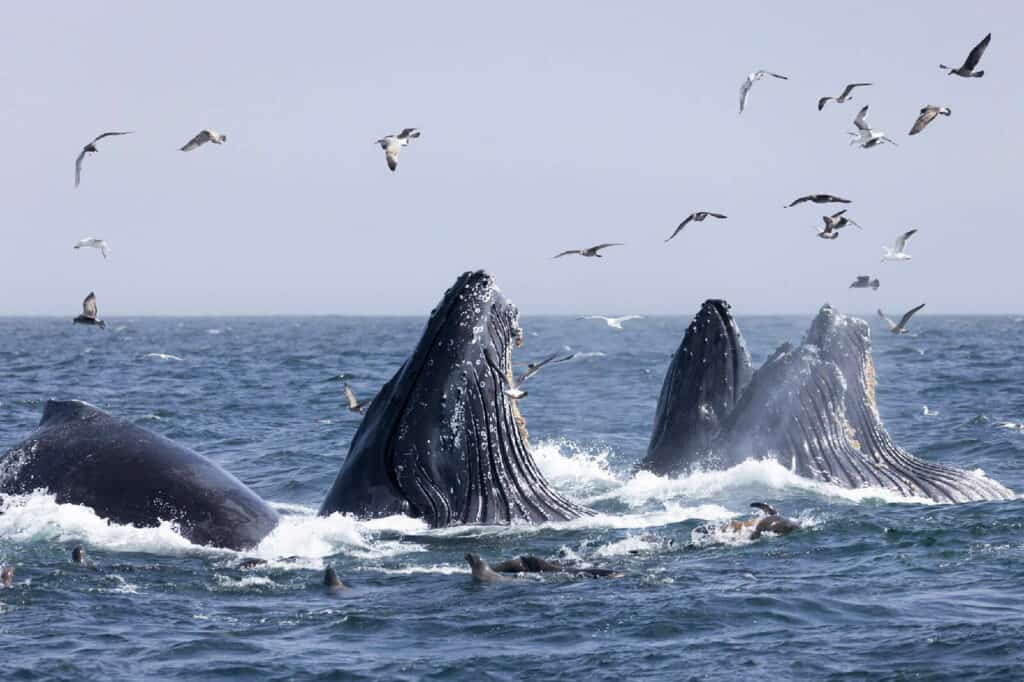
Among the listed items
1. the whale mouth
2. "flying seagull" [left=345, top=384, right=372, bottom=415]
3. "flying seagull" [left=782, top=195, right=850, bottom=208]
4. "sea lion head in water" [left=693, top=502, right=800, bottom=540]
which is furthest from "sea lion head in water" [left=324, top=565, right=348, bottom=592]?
"flying seagull" [left=782, top=195, right=850, bottom=208]

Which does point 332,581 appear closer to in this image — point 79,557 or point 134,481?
point 134,481

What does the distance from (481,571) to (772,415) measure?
16.0 feet

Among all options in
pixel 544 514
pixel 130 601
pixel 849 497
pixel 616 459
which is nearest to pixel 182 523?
pixel 130 601

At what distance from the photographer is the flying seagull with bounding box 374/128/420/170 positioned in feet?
58.5

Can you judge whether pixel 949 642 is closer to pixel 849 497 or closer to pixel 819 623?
pixel 819 623

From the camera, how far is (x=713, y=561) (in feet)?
37.8

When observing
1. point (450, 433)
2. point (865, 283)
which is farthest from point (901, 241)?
point (450, 433)

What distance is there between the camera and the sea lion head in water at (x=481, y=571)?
10398mm

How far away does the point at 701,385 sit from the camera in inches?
576

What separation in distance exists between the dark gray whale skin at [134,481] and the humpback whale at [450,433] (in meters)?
0.71

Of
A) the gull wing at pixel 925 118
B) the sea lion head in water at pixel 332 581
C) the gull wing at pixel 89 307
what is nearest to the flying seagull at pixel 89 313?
the gull wing at pixel 89 307

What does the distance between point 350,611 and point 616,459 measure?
1022 centimetres

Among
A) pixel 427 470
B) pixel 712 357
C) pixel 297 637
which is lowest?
pixel 297 637

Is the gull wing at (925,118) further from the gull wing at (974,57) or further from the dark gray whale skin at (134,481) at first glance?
the dark gray whale skin at (134,481)
